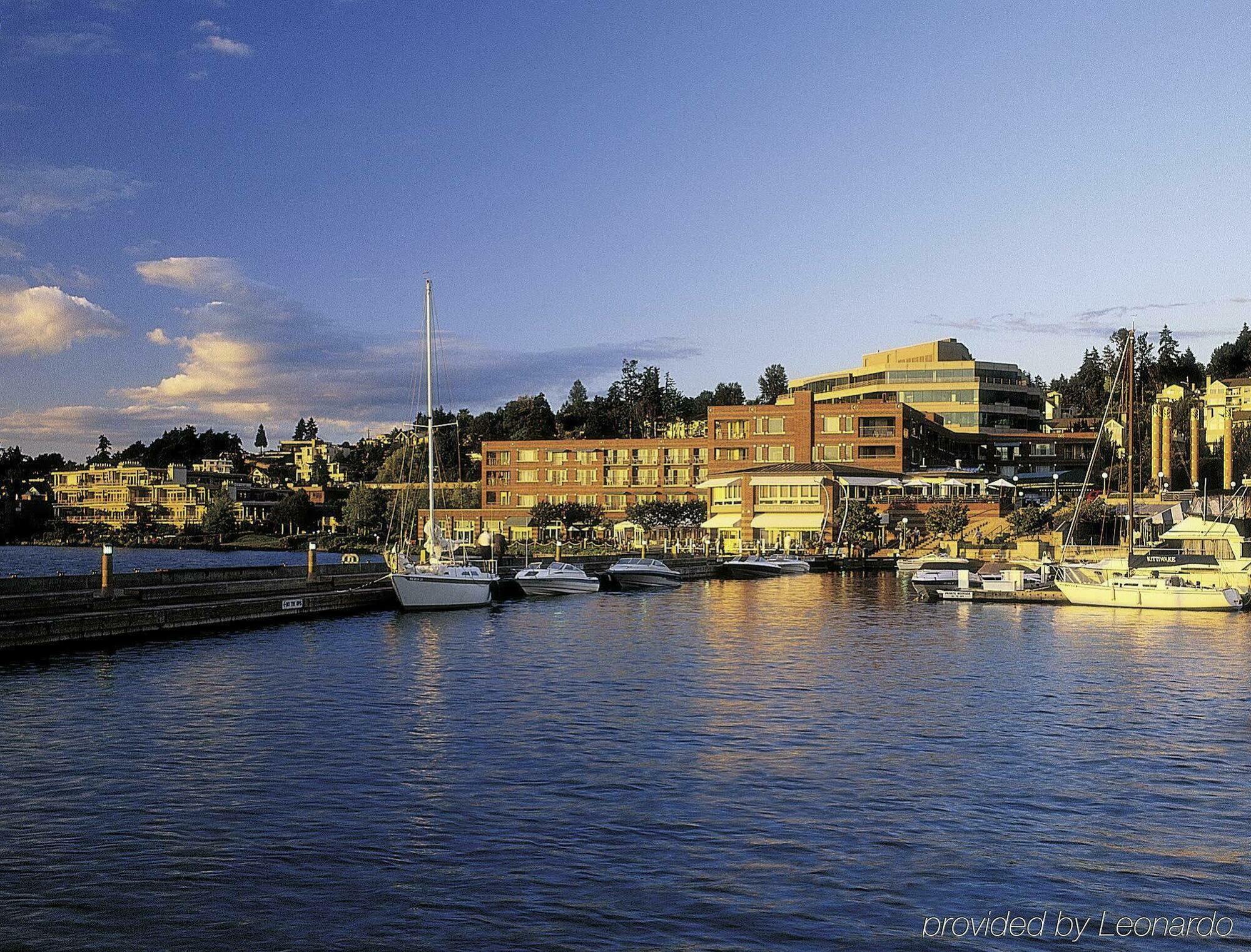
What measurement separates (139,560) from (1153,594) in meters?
143

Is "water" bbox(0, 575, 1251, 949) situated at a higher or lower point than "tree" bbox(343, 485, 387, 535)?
lower

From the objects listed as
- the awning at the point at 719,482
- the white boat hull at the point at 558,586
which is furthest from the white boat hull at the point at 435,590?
the awning at the point at 719,482

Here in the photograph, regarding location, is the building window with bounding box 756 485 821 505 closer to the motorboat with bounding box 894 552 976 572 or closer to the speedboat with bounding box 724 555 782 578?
the speedboat with bounding box 724 555 782 578

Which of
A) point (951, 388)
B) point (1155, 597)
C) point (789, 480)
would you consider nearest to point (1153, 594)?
point (1155, 597)

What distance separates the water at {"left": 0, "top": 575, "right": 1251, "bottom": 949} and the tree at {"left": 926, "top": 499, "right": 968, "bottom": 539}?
2920 inches

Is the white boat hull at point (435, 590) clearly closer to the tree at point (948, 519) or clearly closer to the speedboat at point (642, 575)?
the speedboat at point (642, 575)

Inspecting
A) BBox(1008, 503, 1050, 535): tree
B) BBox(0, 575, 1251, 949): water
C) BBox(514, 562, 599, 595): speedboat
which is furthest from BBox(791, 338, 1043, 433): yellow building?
BBox(0, 575, 1251, 949): water

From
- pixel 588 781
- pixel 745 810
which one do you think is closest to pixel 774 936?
pixel 745 810

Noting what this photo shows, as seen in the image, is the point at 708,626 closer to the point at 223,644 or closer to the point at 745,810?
the point at 223,644

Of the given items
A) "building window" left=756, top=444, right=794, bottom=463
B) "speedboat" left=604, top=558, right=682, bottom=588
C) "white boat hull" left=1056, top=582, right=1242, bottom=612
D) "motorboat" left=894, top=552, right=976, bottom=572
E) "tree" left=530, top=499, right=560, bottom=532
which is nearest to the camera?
"white boat hull" left=1056, top=582, right=1242, bottom=612

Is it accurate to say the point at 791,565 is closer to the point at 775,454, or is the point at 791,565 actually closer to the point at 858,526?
the point at 858,526

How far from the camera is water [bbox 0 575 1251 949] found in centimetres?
1568

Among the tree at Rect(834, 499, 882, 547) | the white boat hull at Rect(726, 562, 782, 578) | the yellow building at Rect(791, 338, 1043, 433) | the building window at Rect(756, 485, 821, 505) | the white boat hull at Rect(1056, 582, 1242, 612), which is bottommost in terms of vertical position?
the white boat hull at Rect(726, 562, 782, 578)

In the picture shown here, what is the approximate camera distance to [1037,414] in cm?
19088
